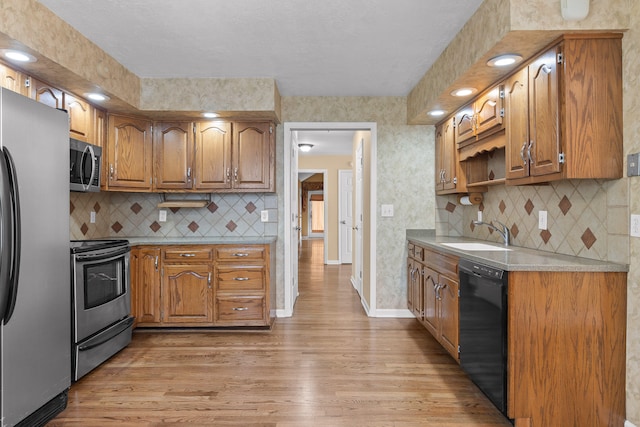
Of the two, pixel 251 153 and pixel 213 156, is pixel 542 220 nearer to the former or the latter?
pixel 251 153

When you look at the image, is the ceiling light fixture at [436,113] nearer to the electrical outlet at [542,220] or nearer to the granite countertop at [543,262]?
the electrical outlet at [542,220]

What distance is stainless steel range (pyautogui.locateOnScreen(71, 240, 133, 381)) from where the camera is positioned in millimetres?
2477

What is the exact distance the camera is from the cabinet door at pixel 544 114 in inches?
78.2

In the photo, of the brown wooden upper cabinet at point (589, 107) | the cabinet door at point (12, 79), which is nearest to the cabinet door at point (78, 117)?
the cabinet door at point (12, 79)

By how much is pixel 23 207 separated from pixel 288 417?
180cm

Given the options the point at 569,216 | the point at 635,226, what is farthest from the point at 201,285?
the point at 635,226

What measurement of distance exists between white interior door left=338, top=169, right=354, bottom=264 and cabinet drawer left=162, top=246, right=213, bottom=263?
4998 mm

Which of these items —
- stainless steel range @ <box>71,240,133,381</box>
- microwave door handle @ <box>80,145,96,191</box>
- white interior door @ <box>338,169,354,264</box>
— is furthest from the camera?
white interior door @ <box>338,169,354,264</box>

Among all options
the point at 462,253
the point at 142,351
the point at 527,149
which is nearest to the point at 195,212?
the point at 142,351

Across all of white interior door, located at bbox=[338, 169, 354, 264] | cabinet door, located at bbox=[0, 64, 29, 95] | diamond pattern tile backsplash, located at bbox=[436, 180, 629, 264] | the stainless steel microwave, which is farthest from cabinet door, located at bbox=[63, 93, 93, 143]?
white interior door, located at bbox=[338, 169, 354, 264]

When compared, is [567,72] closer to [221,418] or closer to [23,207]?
[221,418]

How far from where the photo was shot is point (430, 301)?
10.2ft

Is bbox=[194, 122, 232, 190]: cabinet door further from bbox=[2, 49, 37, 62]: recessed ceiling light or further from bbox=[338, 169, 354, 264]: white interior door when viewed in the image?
bbox=[338, 169, 354, 264]: white interior door

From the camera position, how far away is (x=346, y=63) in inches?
123
